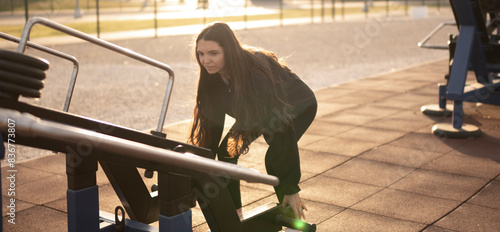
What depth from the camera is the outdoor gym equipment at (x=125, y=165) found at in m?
1.83

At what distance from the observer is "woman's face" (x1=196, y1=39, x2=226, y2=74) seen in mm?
3133

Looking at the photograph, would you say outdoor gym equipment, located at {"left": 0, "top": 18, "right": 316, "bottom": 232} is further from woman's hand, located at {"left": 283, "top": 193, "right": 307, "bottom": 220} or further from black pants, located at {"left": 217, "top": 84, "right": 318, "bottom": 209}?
black pants, located at {"left": 217, "top": 84, "right": 318, "bottom": 209}

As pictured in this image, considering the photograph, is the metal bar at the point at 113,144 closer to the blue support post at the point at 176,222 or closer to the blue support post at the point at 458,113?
the blue support post at the point at 176,222

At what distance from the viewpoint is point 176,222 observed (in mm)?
2367

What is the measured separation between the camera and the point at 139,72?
11.0 metres

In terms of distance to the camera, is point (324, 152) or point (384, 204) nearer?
point (384, 204)

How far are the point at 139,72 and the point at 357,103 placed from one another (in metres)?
4.79

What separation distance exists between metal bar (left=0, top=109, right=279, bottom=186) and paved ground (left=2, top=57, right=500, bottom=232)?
1.54 metres

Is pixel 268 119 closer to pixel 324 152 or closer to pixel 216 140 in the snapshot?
pixel 216 140

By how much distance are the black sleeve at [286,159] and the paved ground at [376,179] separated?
59 cm

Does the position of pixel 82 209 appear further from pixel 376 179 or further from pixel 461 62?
pixel 461 62

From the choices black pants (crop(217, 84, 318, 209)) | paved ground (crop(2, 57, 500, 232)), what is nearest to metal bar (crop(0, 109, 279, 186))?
black pants (crop(217, 84, 318, 209))

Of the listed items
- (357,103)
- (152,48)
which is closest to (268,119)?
(357,103)

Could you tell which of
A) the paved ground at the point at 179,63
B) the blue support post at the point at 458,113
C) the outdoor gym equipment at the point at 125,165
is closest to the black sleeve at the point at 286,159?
the outdoor gym equipment at the point at 125,165
